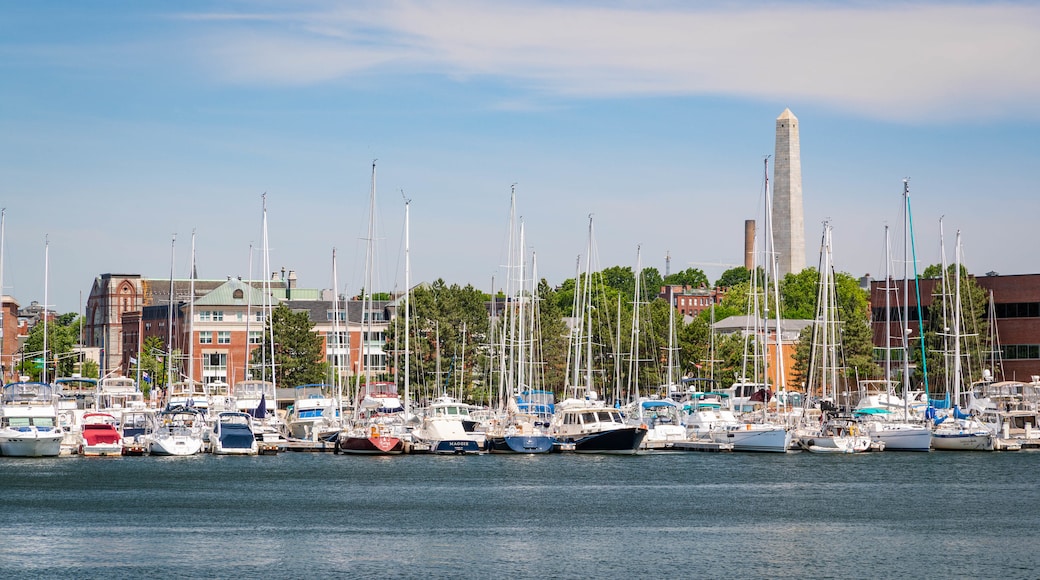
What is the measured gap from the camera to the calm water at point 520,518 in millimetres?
49500

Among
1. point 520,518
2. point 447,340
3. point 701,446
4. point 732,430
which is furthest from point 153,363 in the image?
point 520,518

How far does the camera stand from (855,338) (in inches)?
5413

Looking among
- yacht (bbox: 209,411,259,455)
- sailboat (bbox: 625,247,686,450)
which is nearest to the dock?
sailboat (bbox: 625,247,686,450)

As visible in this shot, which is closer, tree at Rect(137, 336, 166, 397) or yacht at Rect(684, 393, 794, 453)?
yacht at Rect(684, 393, 794, 453)

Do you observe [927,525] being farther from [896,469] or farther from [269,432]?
[269,432]

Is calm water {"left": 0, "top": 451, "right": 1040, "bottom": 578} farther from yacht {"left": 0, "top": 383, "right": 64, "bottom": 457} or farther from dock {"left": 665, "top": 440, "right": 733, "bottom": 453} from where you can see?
dock {"left": 665, "top": 440, "right": 733, "bottom": 453}

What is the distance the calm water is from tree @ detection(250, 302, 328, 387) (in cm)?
5066

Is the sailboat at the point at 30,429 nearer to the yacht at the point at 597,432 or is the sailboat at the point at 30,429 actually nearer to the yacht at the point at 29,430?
the yacht at the point at 29,430

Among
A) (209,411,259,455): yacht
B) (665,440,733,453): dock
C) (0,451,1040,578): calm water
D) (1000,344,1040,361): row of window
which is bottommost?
(0,451,1040,578): calm water

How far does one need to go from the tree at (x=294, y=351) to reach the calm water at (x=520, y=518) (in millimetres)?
50656

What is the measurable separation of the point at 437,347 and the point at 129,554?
87.7 meters

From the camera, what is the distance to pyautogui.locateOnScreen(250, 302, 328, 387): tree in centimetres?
14400

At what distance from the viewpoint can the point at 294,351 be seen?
145 m

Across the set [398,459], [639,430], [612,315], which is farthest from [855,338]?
[398,459]
